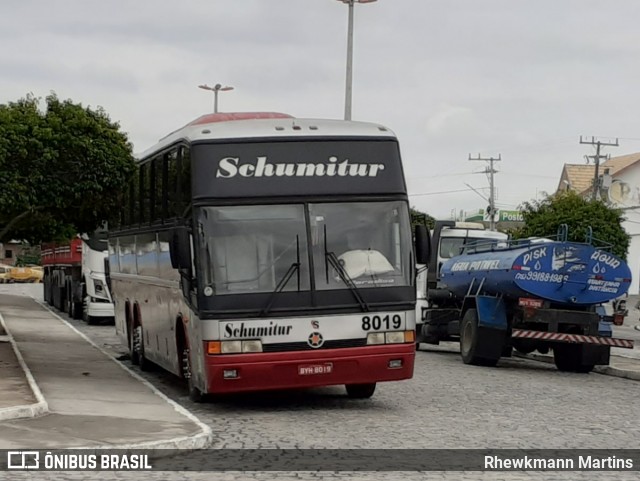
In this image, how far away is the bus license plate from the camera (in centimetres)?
1379

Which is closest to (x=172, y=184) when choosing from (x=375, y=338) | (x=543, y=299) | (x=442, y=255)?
(x=375, y=338)

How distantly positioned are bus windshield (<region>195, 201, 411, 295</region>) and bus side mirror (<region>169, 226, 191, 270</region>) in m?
0.24

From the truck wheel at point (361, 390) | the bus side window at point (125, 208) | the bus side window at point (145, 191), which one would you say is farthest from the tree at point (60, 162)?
the truck wheel at point (361, 390)

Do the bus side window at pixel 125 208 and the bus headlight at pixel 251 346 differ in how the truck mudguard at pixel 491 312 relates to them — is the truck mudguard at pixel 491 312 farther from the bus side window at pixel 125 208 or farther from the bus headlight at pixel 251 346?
the bus headlight at pixel 251 346

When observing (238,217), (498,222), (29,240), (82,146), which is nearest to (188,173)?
(238,217)

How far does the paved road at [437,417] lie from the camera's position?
1173 cm

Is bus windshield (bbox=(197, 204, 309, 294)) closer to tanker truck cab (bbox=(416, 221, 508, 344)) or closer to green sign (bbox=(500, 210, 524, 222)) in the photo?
tanker truck cab (bbox=(416, 221, 508, 344))

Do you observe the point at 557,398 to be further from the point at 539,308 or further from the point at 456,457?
the point at 456,457

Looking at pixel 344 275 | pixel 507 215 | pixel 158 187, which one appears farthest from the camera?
pixel 507 215

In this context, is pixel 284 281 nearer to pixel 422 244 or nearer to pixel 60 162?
pixel 422 244

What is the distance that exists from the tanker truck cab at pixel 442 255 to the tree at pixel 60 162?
6255 mm

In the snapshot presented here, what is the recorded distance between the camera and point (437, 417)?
1392 cm

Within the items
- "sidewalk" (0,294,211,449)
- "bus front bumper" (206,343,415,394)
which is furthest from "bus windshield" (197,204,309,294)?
"sidewalk" (0,294,211,449)

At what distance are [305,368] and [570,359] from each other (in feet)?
30.2
